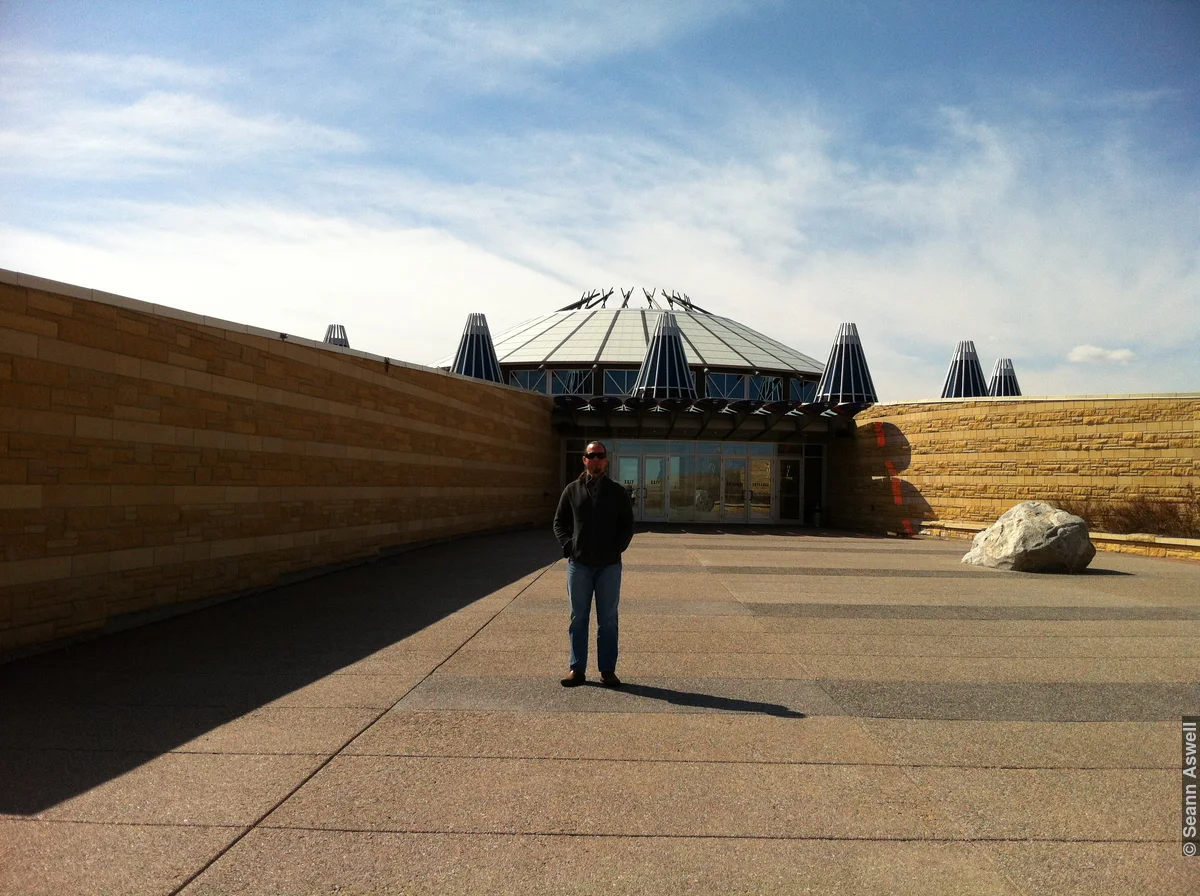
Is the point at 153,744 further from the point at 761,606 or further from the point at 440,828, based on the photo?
the point at 761,606

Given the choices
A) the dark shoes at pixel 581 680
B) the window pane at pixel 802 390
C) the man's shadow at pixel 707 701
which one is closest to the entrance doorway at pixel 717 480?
the window pane at pixel 802 390

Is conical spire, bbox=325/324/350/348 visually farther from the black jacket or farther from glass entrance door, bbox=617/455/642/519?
the black jacket

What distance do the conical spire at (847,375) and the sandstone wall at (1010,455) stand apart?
4986 millimetres

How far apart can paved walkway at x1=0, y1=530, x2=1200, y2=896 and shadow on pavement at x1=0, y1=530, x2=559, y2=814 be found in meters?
0.04

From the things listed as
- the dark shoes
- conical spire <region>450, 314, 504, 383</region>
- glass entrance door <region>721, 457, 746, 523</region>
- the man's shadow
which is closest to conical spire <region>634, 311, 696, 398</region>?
glass entrance door <region>721, 457, 746, 523</region>

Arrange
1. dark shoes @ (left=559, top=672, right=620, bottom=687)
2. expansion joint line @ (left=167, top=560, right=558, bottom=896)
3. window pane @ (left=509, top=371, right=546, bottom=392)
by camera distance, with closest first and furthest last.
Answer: expansion joint line @ (left=167, top=560, right=558, bottom=896)
dark shoes @ (left=559, top=672, right=620, bottom=687)
window pane @ (left=509, top=371, right=546, bottom=392)

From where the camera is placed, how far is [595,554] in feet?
20.5

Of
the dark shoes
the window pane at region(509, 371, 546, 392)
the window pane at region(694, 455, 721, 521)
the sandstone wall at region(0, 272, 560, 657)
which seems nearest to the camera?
the dark shoes

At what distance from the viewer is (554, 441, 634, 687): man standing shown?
6.22 metres

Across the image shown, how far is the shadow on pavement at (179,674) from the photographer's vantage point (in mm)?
4480

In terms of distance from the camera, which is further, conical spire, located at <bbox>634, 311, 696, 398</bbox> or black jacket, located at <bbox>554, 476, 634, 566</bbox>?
conical spire, located at <bbox>634, 311, 696, 398</bbox>

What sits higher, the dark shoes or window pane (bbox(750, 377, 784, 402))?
window pane (bbox(750, 377, 784, 402))

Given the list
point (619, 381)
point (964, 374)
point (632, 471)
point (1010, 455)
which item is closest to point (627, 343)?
point (619, 381)

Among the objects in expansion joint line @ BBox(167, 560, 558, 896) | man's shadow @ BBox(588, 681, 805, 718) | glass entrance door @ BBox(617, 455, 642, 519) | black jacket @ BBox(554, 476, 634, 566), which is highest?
glass entrance door @ BBox(617, 455, 642, 519)
